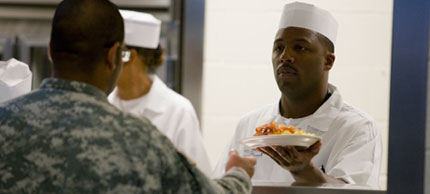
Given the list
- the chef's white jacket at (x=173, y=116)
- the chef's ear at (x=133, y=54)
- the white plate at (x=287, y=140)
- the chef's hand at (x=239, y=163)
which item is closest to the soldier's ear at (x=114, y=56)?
the chef's hand at (x=239, y=163)

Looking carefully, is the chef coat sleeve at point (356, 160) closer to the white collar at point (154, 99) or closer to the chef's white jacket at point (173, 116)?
the chef's white jacket at point (173, 116)

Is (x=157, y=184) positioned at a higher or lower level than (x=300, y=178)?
higher

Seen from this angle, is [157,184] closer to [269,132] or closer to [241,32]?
[269,132]

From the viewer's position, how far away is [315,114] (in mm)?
Result: 2297

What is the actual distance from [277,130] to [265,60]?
1.19 ft

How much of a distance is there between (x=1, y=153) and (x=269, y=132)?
857mm

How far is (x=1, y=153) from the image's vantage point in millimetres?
1559

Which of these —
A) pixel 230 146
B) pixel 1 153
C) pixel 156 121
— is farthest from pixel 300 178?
pixel 156 121

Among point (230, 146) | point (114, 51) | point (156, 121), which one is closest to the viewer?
point (114, 51)

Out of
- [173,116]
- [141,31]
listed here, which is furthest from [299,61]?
[141,31]

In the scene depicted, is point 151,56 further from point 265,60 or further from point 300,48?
point 300,48

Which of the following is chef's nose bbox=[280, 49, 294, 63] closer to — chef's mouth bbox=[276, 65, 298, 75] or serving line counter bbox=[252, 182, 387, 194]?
chef's mouth bbox=[276, 65, 298, 75]

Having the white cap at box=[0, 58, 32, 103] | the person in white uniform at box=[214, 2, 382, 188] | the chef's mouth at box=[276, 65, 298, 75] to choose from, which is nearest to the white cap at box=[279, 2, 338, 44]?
the person in white uniform at box=[214, 2, 382, 188]

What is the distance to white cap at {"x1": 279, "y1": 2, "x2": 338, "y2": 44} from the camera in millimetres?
2316
